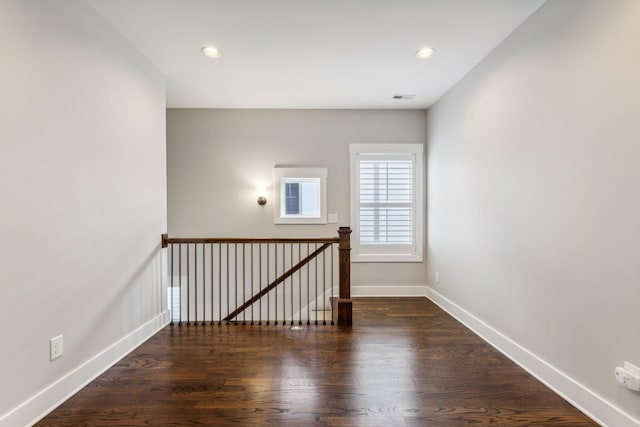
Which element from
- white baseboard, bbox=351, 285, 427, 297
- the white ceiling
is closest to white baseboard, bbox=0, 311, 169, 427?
the white ceiling

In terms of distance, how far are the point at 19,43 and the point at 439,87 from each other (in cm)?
374

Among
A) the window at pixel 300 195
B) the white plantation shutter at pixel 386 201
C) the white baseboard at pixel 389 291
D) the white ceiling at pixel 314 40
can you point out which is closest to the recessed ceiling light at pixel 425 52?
the white ceiling at pixel 314 40

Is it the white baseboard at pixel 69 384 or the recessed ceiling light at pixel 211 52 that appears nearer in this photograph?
the white baseboard at pixel 69 384

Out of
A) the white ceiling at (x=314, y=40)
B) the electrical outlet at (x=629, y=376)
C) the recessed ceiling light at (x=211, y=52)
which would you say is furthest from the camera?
the recessed ceiling light at (x=211, y=52)

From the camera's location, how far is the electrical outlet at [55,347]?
192 cm

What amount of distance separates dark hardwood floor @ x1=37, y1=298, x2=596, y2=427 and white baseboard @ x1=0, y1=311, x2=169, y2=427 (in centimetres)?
5

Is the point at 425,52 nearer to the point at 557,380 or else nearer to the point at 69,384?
the point at 557,380

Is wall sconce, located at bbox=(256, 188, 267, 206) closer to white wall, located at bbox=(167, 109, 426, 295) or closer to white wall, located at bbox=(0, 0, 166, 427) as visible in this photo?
white wall, located at bbox=(167, 109, 426, 295)

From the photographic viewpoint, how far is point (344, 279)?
3.35 meters

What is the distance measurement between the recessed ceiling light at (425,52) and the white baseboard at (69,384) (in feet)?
12.2

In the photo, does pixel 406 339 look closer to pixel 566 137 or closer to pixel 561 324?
pixel 561 324

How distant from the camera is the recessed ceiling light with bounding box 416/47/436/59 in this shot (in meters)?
2.79

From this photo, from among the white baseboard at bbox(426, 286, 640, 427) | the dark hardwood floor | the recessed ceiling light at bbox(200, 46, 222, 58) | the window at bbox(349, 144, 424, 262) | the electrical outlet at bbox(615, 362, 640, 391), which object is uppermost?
the recessed ceiling light at bbox(200, 46, 222, 58)

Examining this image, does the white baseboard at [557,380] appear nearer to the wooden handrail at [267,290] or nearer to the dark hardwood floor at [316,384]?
the dark hardwood floor at [316,384]
